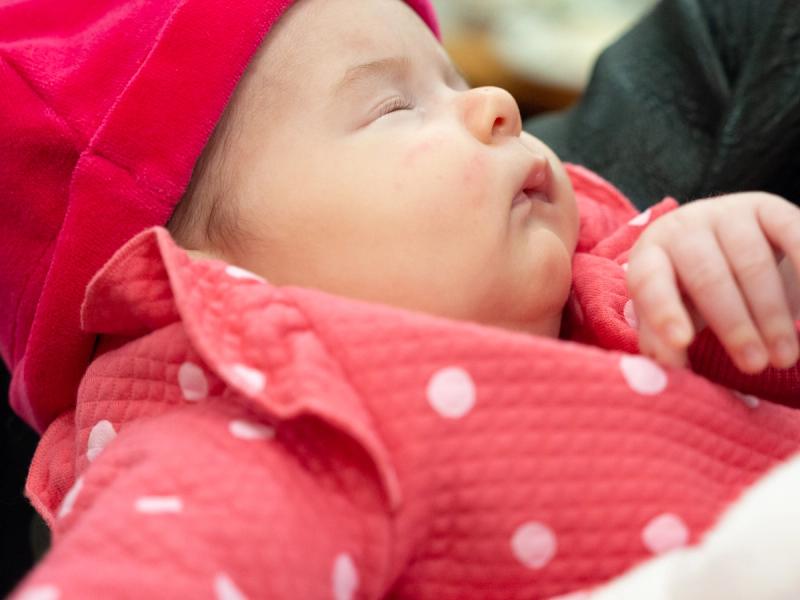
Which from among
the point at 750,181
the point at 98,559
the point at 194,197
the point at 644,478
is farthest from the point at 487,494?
the point at 750,181

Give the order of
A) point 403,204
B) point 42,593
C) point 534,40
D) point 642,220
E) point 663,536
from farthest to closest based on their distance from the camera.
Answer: point 534,40 < point 642,220 < point 403,204 < point 663,536 < point 42,593

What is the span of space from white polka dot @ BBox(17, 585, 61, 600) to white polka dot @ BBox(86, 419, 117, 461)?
0.72 feet

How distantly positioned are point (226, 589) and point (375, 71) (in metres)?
0.46

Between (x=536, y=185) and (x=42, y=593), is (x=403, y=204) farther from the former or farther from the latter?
(x=42, y=593)

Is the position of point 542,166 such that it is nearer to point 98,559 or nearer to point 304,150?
point 304,150

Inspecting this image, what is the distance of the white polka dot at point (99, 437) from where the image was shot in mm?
687

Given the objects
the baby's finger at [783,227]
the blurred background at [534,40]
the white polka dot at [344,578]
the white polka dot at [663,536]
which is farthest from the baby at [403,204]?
the blurred background at [534,40]

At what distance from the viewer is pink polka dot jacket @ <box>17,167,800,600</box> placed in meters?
0.52

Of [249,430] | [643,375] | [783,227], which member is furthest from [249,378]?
[783,227]

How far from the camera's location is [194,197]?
762 millimetres

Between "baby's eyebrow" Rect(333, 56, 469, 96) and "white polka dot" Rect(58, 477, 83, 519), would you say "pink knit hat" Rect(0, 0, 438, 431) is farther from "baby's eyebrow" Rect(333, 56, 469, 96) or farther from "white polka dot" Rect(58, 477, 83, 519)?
"white polka dot" Rect(58, 477, 83, 519)

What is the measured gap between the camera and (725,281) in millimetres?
591

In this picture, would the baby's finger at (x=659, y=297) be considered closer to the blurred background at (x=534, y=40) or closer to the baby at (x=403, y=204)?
the baby at (x=403, y=204)

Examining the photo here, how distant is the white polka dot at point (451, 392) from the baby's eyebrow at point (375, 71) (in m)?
0.29
